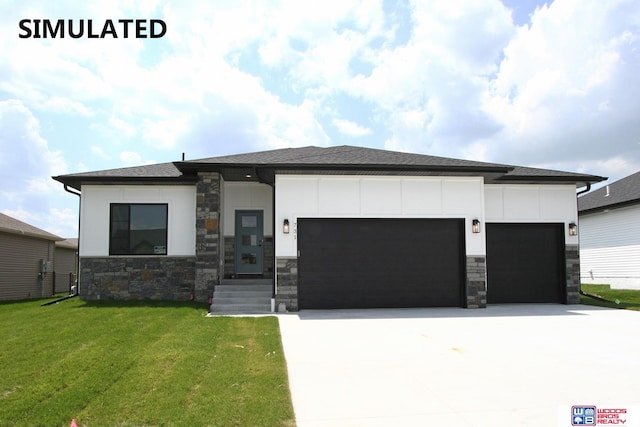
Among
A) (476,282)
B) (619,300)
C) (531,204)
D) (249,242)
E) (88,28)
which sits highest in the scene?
(88,28)

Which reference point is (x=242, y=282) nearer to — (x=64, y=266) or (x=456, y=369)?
(x=456, y=369)

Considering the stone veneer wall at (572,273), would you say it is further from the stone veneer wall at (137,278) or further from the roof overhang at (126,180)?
the roof overhang at (126,180)

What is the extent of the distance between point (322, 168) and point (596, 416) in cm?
733

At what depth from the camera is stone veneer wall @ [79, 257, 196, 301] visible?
11617mm

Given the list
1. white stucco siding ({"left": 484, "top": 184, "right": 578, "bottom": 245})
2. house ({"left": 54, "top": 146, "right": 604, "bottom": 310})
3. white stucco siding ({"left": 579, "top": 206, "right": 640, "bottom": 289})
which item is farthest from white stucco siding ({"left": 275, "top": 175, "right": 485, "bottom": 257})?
white stucco siding ({"left": 579, "top": 206, "right": 640, "bottom": 289})

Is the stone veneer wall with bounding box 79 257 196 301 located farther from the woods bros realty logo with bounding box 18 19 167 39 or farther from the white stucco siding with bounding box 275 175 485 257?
the woods bros realty logo with bounding box 18 19 167 39

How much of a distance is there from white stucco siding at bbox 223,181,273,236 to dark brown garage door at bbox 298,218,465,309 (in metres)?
2.21

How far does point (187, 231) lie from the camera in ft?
38.7

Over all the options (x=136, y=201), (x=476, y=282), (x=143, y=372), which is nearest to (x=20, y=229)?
(x=136, y=201)

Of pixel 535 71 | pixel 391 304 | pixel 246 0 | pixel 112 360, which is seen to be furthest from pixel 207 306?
pixel 535 71

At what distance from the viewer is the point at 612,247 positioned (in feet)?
56.9

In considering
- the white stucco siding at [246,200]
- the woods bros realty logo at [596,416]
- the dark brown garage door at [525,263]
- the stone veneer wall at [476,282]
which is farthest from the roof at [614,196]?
the woods bros realty logo at [596,416]

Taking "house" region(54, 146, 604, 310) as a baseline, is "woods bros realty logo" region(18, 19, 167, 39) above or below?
above

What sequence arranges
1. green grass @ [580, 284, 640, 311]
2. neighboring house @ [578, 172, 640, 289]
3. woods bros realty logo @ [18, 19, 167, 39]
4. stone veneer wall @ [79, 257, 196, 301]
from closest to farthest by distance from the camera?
1. woods bros realty logo @ [18, 19, 167, 39]
2. green grass @ [580, 284, 640, 311]
3. stone veneer wall @ [79, 257, 196, 301]
4. neighboring house @ [578, 172, 640, 289]
